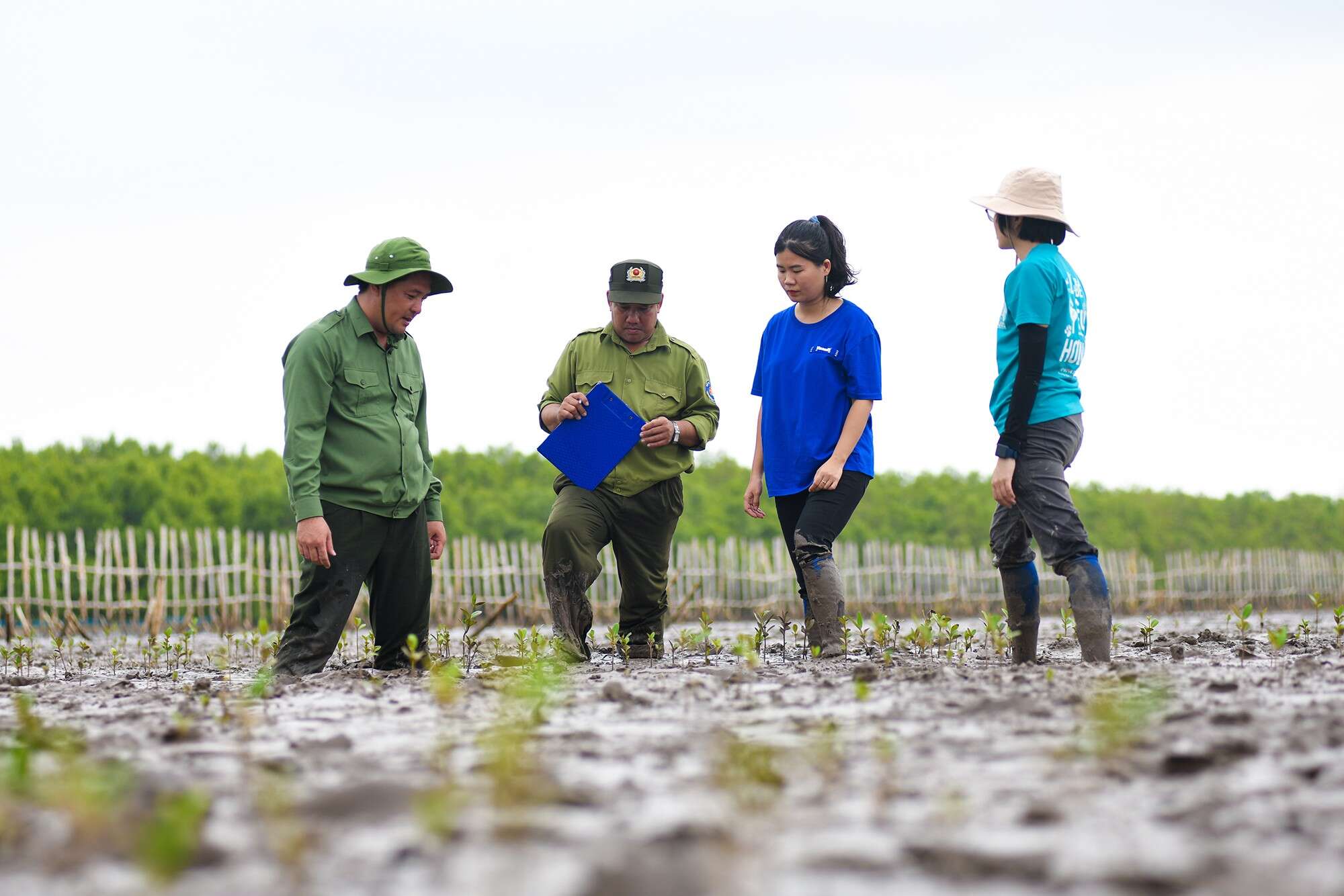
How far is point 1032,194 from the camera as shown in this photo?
180 inches

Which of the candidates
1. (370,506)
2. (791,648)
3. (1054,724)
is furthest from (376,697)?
(791,648)

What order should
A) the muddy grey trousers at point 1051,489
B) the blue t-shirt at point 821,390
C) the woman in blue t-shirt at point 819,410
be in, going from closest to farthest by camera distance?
the muddy grey trousers at point 1051,489 → the woman in blue t-shirt at point 819,410 → the blue t-shirt at point 821,390

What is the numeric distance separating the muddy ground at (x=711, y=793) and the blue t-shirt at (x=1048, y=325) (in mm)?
1274

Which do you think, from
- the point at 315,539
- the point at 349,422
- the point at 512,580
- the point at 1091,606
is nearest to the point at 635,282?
the point at 349,422

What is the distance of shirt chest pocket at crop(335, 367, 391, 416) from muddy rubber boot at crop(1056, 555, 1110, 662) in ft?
9.15

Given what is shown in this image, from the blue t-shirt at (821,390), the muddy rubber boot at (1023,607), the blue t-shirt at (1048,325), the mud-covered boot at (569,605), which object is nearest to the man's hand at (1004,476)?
the blue t-shirt at (1048,325)

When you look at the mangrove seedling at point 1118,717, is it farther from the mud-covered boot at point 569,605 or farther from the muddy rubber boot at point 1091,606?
the mud-covered boot at point 569,605

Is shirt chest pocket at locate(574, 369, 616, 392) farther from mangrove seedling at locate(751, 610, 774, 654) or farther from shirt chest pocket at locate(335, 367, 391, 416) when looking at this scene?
mangrove seedling at locate(751, 610, 774, 654)

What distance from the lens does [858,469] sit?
505 centimetres

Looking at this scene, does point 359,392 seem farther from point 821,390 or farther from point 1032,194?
point 1032,194

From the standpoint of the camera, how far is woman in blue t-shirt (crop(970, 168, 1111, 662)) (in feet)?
14.2

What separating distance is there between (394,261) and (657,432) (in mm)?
1338

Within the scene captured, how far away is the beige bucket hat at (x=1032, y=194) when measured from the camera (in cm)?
454

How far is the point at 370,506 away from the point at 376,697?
145 cm
